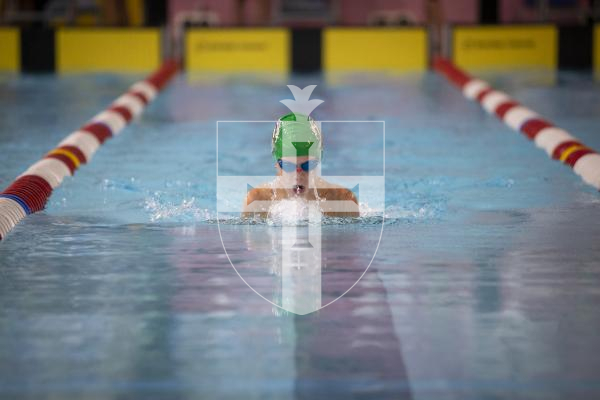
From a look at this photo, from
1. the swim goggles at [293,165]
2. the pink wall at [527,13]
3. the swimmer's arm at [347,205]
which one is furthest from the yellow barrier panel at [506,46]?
the swim goggles at [293,165]

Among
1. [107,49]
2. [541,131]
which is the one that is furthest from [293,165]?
[107,49]

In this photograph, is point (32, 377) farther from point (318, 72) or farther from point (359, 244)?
point (318, 72)

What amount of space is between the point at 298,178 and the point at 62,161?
2118 mm

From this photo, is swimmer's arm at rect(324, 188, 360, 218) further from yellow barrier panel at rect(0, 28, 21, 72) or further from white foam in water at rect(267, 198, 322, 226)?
yellow barrier panel at rect(0, 28, 21, 72)

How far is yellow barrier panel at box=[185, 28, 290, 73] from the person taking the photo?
1507 centimetres

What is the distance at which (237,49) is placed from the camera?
50.1 ft

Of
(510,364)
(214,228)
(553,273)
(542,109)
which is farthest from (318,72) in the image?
(510,364)

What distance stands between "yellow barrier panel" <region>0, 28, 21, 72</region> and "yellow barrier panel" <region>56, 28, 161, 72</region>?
1.56 ft

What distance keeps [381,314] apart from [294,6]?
14.7 metres

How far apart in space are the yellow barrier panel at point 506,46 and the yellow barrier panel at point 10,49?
17.5 ft

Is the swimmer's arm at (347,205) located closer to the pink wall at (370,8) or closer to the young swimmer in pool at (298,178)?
the young swimmer in pool at (298,178)

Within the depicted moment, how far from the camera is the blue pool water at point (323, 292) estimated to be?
2674 millimetres
